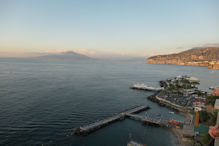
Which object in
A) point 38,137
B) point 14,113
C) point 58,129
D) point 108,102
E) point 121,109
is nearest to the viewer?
point 38,137

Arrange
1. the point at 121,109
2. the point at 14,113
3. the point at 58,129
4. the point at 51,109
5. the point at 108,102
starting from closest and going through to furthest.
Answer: the point at 58,129 < the point at 14,113 < the point at 51,109 < the point at 121,109 < the point at 108,102

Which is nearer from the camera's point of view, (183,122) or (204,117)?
(204,117)

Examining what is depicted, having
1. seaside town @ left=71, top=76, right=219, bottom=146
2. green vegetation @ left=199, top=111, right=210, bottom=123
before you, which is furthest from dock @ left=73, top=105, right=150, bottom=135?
green vegetation @ left=199, top=111, right=210, bottom=123

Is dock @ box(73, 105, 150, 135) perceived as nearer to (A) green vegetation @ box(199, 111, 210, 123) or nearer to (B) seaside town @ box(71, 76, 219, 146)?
(B) seaside town @ box(71, 76, 219, 146)

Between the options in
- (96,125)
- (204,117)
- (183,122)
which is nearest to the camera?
(96,125)

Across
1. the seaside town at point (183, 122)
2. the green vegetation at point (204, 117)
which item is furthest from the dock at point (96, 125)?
the green vegetation at point (204, 117)

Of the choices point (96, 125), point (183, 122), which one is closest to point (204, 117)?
point (183, 122)

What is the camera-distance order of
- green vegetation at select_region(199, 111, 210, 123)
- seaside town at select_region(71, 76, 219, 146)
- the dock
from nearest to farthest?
1. seaside town at select_region(71, 76, 219, 146)
2. the dock
3. green vegetation at select_region(199, 111, 210, 123)

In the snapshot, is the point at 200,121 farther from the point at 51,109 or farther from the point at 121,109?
the point at 51,109

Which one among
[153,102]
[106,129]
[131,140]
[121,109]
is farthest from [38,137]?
[153,102]

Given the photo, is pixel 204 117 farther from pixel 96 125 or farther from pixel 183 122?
pixel 96 125

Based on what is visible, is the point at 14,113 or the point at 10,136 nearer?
the point at 10,136
